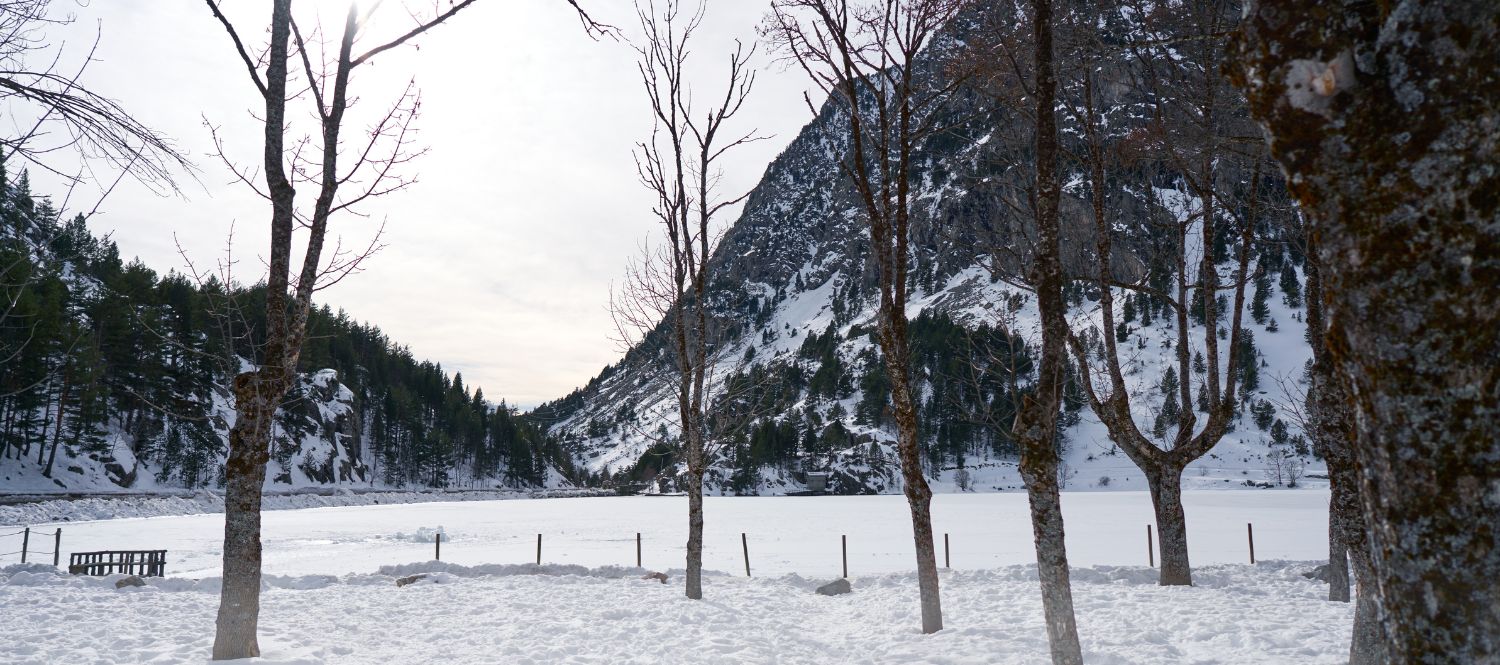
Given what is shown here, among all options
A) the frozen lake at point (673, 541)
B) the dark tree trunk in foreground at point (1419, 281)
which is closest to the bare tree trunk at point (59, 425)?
the frozen lake at point (673, 541)

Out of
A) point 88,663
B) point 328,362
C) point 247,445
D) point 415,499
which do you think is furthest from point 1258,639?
point 328,362

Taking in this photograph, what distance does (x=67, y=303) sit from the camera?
61.4m

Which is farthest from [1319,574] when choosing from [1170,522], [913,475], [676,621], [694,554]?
[676,621]

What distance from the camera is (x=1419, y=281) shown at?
1918 mm

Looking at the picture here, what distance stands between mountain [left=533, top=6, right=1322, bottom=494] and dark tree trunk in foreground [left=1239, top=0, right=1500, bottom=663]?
12.1ft

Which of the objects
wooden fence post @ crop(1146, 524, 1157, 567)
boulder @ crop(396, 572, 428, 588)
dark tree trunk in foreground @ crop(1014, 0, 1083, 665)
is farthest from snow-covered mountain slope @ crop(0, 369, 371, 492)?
dark tree trunk in foreground @ crop(1014, 0, 1083, 665)

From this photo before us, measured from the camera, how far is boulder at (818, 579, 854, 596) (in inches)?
569

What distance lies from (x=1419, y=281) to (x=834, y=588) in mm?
13577

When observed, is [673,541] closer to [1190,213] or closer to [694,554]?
[694,554]

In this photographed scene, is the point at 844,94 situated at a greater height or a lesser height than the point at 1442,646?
greater

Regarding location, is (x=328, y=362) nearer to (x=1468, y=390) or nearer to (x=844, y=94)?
(x=844, y=94)

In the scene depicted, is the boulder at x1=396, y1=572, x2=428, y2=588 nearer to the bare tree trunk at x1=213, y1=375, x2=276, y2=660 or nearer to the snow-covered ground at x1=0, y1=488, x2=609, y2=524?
the bare tree trunk at x1=213, y1=375, x2=276, y2=660

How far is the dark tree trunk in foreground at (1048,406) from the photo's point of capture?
632cm

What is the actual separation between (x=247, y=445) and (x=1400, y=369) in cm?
859
